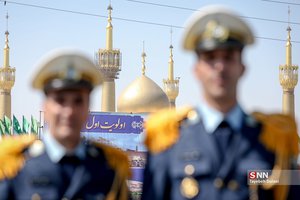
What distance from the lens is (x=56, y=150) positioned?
9.32 feet

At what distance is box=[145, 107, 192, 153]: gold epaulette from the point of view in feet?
9.05

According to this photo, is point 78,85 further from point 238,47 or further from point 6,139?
point 238,47

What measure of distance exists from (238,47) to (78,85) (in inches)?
29.0

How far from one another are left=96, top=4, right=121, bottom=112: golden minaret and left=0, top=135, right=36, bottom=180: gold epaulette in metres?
37.3

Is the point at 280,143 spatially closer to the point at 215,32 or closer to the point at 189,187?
the point at 189,187

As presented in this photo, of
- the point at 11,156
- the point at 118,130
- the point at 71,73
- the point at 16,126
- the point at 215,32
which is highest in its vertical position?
the point at 215,32

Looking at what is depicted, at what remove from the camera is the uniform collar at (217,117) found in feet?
8.59

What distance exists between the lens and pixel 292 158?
8.93 ft

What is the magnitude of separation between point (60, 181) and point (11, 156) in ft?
0.89

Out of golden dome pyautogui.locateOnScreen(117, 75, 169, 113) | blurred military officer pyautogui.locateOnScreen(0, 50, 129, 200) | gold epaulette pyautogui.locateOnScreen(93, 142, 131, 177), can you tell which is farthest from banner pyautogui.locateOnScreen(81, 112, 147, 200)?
blurred military officer pyautogui.locateOnScreen(0, 50, 129, 200)

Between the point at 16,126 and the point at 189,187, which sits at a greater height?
the point at 189,187

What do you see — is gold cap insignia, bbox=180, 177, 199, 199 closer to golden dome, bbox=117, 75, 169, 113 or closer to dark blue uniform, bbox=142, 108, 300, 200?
dark blue uniform, bbox=142, 108, 300, 200

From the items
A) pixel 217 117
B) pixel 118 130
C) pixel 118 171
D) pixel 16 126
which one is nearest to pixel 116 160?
pixel 118 171

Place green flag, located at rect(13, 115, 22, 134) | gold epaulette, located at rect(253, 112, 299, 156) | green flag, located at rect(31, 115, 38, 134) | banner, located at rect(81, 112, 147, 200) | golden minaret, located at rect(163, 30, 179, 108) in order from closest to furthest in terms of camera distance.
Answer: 1. gold epaulette, located at rect(253, 112, 299, 156)
2. banner, located at rect(81, 112, 147, 200)
3. green flag, located at rect(13, 115, 22, 134)
4. green flag, located at rect(31, 115, 38, 134)
5. golden minaret, located at rect(163, 30, 179, 108)
